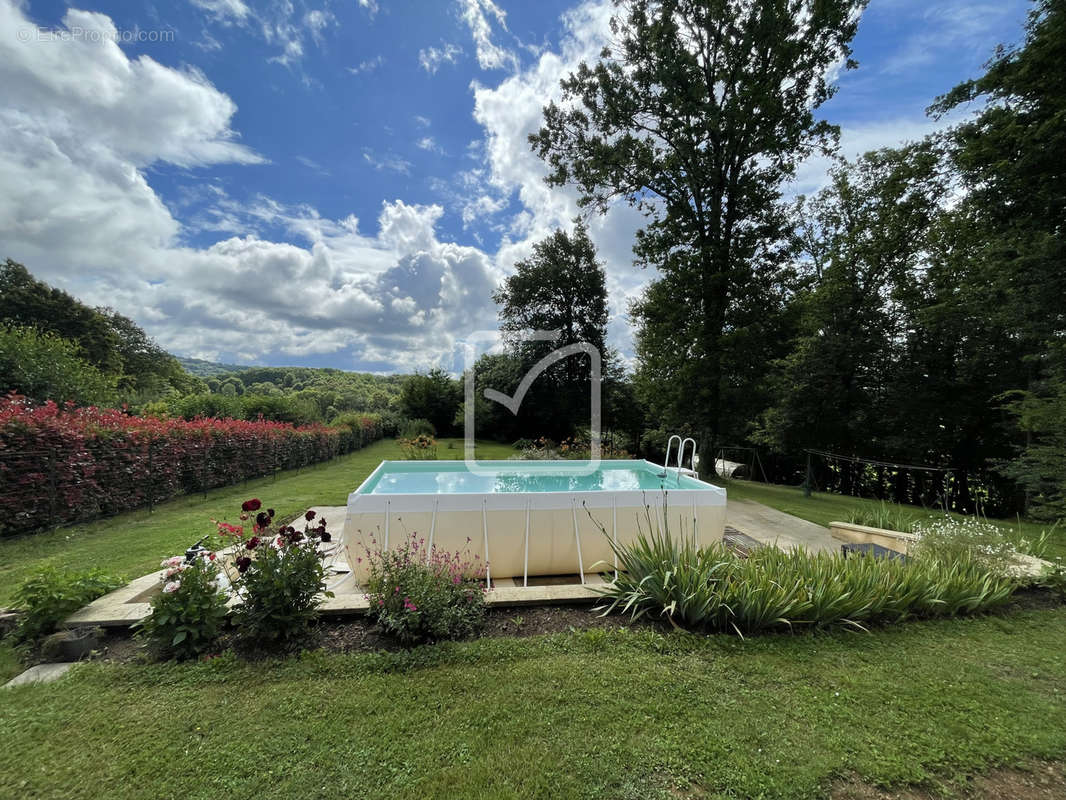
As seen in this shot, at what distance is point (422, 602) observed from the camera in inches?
100.0

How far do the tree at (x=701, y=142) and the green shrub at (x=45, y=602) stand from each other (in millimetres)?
10723

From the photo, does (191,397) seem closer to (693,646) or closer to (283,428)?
(283,428)

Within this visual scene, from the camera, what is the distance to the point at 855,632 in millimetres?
2795

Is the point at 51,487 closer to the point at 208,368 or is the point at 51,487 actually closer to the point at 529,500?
the point at 529,500

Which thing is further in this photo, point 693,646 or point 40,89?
point 40,89

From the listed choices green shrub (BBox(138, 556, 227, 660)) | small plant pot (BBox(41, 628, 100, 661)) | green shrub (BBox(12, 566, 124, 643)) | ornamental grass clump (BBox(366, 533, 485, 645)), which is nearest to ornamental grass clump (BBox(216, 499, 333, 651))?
green shrub (BBox(138, 556, 227, 660))

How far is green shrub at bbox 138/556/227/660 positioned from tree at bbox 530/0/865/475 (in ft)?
33.5

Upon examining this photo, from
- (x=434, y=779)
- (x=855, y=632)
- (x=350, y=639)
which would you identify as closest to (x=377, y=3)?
(x=350, y=639)

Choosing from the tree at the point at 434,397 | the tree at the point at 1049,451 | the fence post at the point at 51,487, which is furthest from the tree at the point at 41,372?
the tree at the point at 1049,451

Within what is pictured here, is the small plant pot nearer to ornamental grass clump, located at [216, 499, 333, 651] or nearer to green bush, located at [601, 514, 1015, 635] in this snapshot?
ornamental grass clump, located at [216, 499, 333, 651]

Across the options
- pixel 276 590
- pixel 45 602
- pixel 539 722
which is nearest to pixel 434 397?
pixel 45 602

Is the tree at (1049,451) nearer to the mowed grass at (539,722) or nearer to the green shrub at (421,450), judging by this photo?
the mowed grass at (539,722)

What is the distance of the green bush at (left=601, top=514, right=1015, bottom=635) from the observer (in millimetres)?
2773

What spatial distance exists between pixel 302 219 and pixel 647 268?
8.88 m
